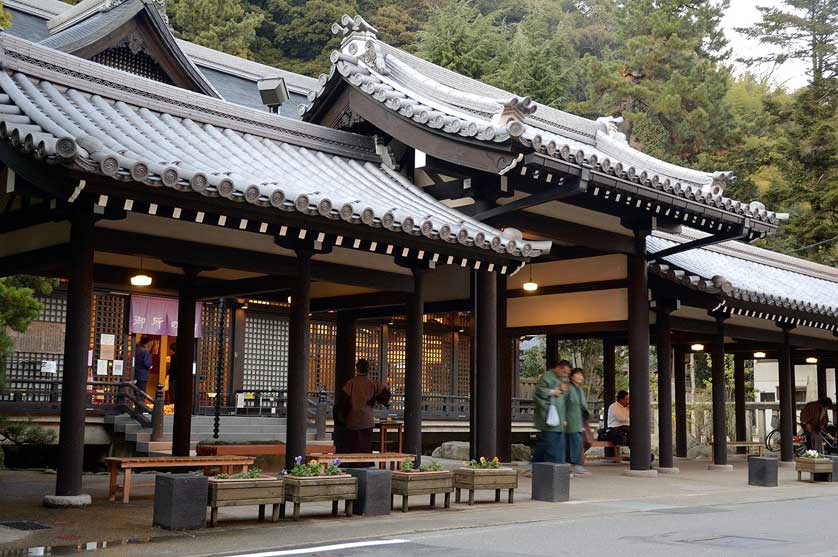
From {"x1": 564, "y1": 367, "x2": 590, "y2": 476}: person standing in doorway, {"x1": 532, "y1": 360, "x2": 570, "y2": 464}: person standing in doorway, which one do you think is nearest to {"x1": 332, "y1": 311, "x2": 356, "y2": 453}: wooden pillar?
{"x1": 532, "y1": 360, "x2": 570, "y2": 464}: person standing in doorway

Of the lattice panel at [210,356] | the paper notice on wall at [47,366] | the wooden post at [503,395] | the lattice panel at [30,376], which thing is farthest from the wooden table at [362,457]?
the lattice panel at [210,356]

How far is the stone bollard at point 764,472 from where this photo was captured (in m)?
16.3

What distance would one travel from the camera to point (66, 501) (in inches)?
420

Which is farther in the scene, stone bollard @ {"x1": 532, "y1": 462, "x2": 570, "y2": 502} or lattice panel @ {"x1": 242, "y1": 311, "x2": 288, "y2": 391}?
lattice panel @ {"x1": 242, "y1": 311, "x2": 288, "y2": 391}

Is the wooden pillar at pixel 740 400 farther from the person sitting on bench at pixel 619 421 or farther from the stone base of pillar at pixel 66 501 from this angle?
the stone base of pillar at pixel 66 501

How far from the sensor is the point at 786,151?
34875 mm

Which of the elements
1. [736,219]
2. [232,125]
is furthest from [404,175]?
[736,219]

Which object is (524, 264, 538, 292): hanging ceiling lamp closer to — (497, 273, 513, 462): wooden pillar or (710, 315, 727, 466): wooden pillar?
(497, 273, 513, 462): wooden pillar

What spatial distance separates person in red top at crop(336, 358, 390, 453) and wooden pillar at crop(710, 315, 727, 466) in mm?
8878

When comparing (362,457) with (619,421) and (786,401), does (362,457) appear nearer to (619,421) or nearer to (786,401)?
(619,421)

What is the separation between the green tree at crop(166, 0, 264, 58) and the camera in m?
42.0

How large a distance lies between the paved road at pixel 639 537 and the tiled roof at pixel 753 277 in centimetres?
613

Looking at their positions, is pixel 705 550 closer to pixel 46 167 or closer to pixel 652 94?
pixel 46 167

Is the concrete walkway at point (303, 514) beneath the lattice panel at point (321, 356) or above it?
beneath
